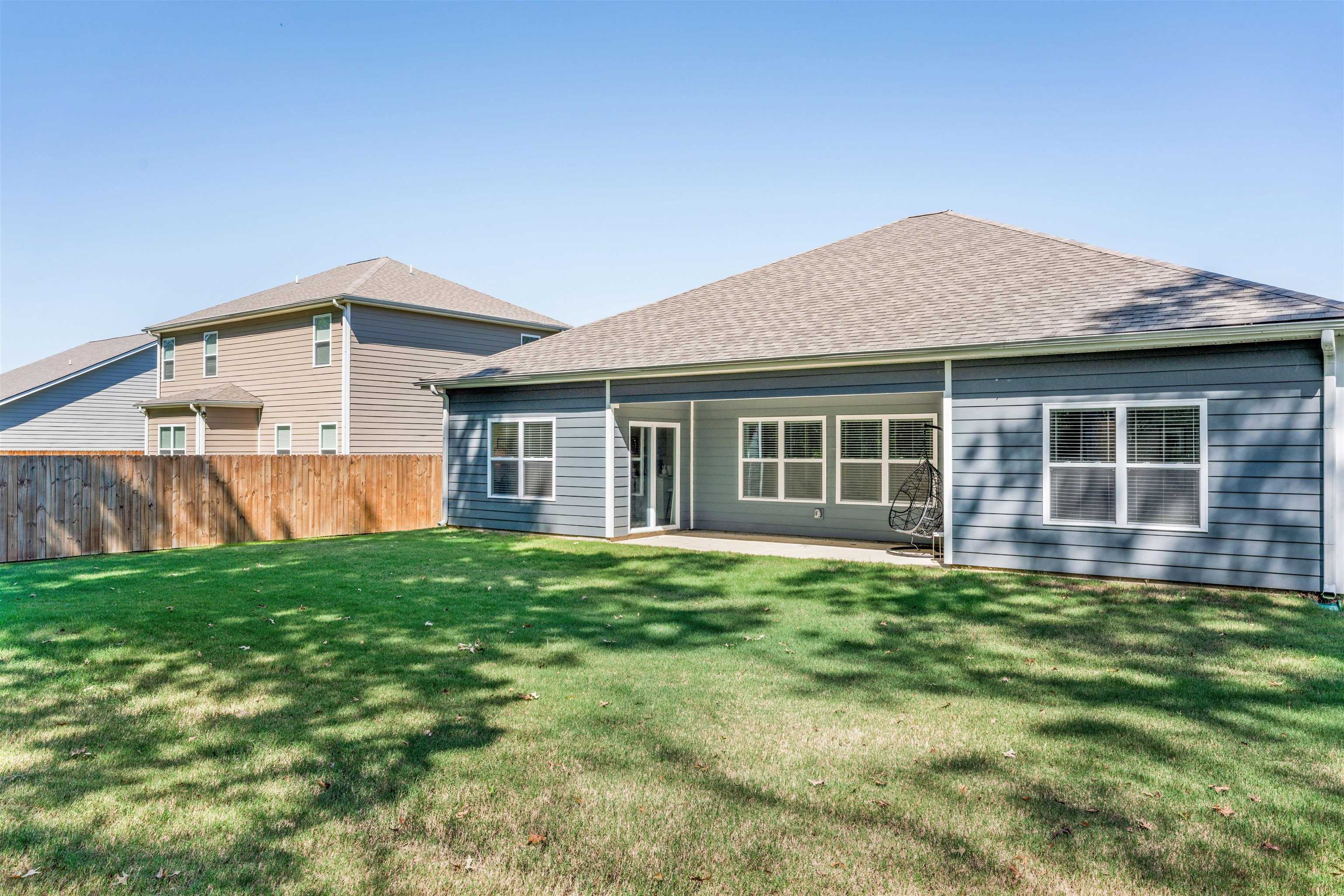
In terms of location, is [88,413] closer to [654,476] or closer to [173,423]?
[173,423]

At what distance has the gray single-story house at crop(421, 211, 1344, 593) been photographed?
28.2 ft

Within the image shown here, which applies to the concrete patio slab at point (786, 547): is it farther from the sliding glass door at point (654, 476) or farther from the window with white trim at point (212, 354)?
the window with white trim at point (212, 354)

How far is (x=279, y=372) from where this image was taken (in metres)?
20.8

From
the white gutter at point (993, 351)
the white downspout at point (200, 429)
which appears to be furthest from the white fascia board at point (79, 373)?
the white gutter at point (993, 351)

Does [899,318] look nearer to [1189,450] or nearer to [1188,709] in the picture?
[1189,450]

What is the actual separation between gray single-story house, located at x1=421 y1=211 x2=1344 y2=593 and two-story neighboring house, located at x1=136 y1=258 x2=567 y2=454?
14.6 feet

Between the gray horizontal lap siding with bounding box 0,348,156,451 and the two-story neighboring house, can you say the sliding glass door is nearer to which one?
the two-story neighboring house

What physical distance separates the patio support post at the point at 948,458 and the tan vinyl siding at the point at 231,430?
61.0ft

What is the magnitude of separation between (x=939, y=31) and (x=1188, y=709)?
12184mm

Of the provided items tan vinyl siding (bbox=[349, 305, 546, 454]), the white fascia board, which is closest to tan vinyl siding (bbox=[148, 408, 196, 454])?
tan vinyl siding (bbox=[349, 305, 546, 454])

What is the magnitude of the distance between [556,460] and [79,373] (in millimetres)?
26006

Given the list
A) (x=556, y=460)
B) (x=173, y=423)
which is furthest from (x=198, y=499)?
(x=173, y=423)

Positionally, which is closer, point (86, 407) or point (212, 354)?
point (212, 354)

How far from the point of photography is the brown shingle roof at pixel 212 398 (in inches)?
814
